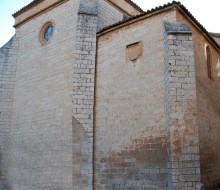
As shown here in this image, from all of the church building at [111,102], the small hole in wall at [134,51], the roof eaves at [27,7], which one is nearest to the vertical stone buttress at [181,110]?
the church building at [111,102]

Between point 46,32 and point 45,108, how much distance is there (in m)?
3.14

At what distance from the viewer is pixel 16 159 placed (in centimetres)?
1028

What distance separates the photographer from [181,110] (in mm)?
6801

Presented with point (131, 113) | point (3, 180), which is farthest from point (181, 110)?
point (3, 180)

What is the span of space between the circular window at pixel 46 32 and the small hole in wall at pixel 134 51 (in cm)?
354

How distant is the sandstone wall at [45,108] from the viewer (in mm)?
8922

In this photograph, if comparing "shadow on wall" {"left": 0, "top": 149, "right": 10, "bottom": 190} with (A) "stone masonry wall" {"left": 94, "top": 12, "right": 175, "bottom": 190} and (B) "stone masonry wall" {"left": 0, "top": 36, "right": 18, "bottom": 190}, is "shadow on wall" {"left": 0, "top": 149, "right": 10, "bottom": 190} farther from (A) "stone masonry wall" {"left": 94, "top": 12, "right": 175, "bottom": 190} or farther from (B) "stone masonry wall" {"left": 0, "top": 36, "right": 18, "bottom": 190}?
(A) "stone masonry wall" {"left": 94, "top": 12, "right": 175, "bottom": 190}

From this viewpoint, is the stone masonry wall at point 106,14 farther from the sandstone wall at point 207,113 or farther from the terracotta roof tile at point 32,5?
the sandstone wall at point 207,113

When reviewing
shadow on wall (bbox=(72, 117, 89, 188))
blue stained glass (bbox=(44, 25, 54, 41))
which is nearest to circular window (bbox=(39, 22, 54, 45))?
blue stained glass (bbox=(44, 25, 54, 41))

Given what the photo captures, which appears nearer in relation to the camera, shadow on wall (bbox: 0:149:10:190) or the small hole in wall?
the small hole in wall

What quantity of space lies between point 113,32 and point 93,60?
114 cm

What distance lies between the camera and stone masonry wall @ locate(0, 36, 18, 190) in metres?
10.5

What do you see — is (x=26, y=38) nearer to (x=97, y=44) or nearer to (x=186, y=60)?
(x=97, y=44)

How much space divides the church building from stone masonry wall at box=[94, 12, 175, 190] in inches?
1.2
